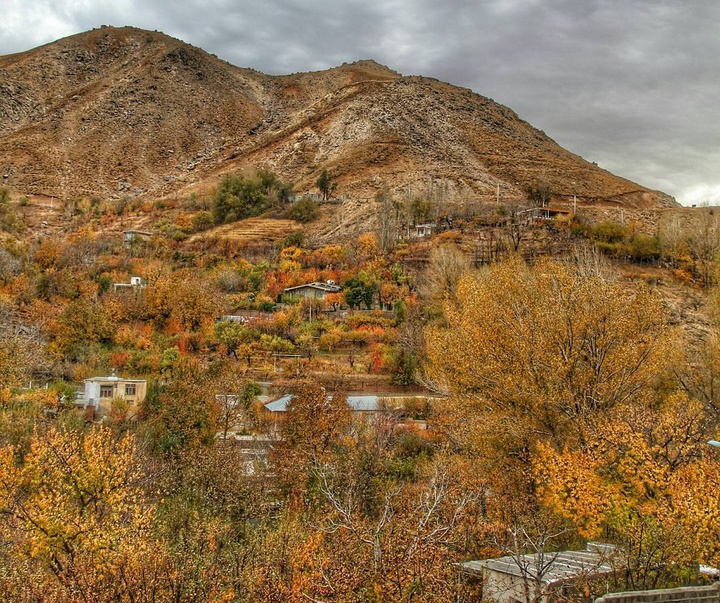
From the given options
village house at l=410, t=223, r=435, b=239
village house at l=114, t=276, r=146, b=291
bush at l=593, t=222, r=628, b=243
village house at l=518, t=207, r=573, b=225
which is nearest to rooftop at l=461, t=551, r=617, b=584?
village house at l=114, t=276, r=146, b=291

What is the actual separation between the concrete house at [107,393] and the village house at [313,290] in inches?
506

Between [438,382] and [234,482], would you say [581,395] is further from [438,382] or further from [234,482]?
[234,482]

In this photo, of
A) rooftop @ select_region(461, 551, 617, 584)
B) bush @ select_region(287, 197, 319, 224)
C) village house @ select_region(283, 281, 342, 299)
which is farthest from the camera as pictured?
bush @ select_region(287, 197, 319, 224)

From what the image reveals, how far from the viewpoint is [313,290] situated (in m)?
33.8

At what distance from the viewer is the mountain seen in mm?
61812

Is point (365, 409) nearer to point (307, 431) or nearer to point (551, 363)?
point (307, 431)

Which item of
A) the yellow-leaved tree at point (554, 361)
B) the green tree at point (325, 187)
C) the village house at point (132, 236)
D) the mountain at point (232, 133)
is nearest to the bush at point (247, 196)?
the green tree at point (325, 187)

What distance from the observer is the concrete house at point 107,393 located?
71.8ft

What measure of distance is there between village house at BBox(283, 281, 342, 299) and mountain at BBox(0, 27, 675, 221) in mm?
17852

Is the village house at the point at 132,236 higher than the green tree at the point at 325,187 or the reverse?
the reverse

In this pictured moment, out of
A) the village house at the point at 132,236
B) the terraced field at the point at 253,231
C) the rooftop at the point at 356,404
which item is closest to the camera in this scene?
the rooftop at the point at 356,404

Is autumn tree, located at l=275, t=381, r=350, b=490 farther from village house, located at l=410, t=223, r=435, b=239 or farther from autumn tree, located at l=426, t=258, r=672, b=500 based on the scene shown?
village house, located at l=410, t=223, r=435, b=239

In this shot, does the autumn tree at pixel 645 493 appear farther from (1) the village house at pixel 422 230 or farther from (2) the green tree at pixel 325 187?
(2) the green tree at pixel 325 187

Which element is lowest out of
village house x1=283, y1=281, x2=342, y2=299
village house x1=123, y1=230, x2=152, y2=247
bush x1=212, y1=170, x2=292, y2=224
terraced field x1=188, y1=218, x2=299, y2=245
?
village house x1=283, y1=281, x2=342, y2=299
